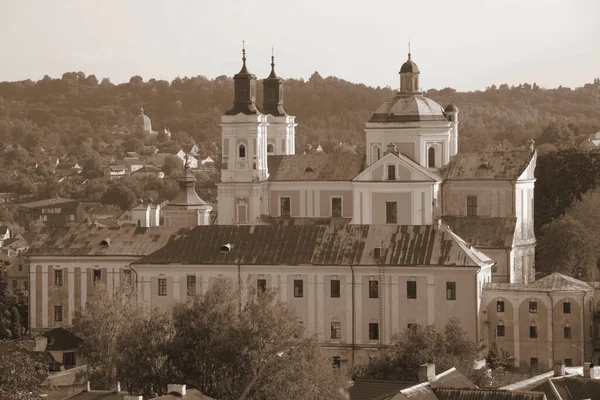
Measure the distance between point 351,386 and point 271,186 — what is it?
35.6 m

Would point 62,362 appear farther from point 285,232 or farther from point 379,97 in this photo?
point 379,97

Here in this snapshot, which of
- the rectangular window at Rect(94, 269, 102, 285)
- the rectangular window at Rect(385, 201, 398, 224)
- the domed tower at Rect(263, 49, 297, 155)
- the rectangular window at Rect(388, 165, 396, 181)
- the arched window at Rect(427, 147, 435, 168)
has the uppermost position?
the domed tower at Rect(263, 49, 297, 155)

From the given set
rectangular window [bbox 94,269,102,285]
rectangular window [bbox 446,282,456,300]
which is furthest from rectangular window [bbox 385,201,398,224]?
rectangular window [bbox 94,269,102,285]

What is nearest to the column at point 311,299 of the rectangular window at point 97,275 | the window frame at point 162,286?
the window frame at point 162,286

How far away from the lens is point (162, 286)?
70.5 metres

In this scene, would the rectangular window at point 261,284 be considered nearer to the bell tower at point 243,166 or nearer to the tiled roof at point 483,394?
the bell tower at point 243,166

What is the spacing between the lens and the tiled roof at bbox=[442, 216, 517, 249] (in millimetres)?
75250

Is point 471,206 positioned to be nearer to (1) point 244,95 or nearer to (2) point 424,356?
(1) point 244,95

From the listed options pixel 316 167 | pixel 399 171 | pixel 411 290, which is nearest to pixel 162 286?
pixel 411 290

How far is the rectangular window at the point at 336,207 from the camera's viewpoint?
81875 mm

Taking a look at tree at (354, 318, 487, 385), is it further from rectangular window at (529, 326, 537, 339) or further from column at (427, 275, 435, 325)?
rectangular window at (529, 326, 537, 339)

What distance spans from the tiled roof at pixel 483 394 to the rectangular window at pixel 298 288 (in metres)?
25.1

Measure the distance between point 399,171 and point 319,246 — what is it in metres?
9.68

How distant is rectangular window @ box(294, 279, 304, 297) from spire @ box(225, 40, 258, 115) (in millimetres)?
16934
